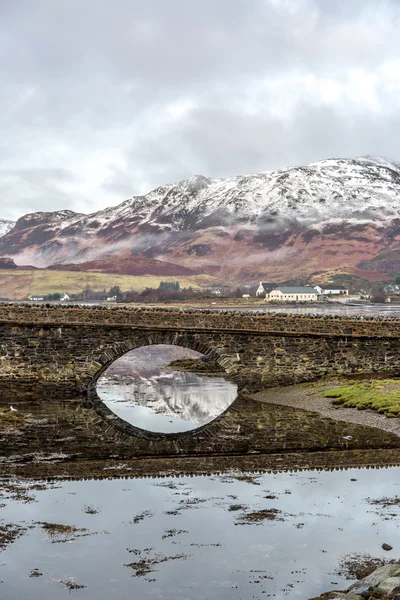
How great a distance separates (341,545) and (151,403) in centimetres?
2755

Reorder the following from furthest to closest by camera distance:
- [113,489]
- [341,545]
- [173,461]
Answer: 1. [173,461]
2. [113,489]
3. [341,545]

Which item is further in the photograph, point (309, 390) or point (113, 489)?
point (309, 390)

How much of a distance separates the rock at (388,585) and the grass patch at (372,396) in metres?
20.0

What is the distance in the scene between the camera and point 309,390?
3931cm

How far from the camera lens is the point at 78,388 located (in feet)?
135

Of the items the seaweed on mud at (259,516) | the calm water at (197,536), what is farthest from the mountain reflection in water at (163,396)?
the seaweed on mud at (259,516)

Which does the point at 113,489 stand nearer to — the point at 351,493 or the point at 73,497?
the point at 73,497

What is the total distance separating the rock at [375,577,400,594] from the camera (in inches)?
478

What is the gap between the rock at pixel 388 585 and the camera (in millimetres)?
12148

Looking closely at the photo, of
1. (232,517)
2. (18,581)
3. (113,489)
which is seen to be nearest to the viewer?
(18,581)

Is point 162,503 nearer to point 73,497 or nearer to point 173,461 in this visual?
point 73,497

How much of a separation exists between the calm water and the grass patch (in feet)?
35.4

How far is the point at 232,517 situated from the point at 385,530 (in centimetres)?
373

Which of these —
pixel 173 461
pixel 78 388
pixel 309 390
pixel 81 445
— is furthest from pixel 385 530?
pixel 78 388
